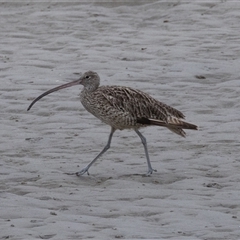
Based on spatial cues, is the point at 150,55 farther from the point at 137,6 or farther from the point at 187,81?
the point at 137,6

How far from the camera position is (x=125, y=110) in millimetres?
9695

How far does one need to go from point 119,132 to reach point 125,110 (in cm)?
169

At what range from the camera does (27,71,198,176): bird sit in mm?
9672

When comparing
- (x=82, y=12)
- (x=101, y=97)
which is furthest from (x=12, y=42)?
(x=101, y=97)

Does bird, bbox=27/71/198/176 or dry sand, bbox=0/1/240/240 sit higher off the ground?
bird, bbox=27/71/198/176

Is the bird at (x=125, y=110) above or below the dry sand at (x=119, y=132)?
above

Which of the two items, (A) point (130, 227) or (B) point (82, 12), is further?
(B) point (82, 12)

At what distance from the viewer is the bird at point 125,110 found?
31.7ft

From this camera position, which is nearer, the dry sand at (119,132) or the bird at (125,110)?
the dry sand at (119,132)

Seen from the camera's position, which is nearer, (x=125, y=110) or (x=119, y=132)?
(x=125, y=110)

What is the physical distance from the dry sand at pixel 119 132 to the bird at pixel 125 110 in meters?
0.43

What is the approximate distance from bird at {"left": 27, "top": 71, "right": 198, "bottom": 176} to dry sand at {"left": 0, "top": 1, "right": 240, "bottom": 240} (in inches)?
17.1

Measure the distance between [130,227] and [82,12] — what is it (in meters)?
10.8

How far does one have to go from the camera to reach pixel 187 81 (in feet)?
44.3
